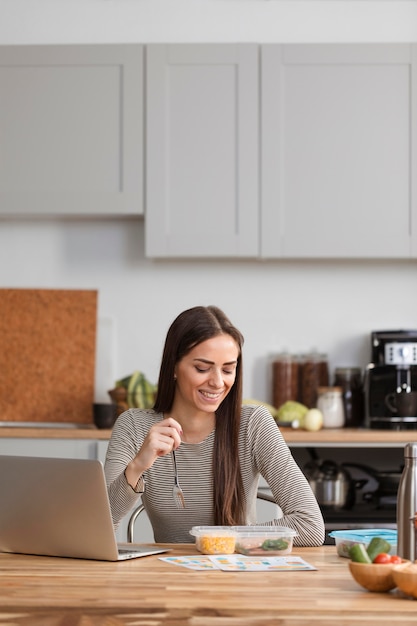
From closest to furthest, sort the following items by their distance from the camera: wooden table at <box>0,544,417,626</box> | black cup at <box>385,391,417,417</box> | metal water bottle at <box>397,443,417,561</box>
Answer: wooden table at <box>0,544,417,626</box> → metal water bottle at <box>397,443,417,561</box> → black cup at <box>385,391,417,417</box>

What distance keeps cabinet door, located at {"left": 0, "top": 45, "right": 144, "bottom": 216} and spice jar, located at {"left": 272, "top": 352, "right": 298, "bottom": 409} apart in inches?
34.5

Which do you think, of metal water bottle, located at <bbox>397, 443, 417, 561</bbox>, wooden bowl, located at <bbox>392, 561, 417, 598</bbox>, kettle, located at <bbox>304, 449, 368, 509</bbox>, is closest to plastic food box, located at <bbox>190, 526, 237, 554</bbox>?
metal water bottle, located at <bbox>397, 443, 417, 561</bbox>

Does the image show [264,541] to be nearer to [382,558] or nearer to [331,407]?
[382,558]

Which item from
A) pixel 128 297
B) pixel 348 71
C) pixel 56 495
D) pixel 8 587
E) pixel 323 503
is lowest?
pixel 323 503

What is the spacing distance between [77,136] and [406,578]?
2.81 m

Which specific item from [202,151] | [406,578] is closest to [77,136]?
[202,151]

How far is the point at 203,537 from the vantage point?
6.44 ft

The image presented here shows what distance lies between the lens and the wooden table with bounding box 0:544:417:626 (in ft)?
4.84

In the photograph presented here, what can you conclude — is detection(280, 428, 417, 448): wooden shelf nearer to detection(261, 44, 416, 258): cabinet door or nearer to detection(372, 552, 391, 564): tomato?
detection(261, 44, 416, 258): cabinet door

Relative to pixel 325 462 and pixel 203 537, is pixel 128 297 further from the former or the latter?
Answer: pixel 203 537

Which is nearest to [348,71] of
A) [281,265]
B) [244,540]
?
[281,265]

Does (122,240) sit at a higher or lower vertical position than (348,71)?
lower

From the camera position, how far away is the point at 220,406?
2.50 m

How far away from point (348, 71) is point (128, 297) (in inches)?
52.3
